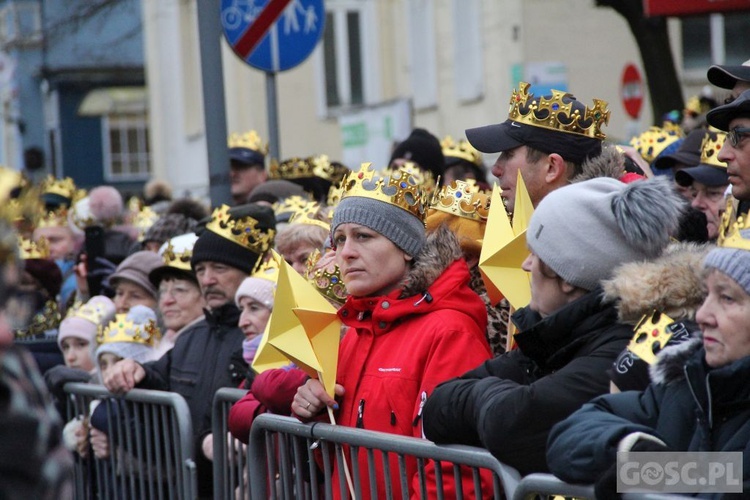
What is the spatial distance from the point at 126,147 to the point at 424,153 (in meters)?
44.9

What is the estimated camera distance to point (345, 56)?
2591 cm

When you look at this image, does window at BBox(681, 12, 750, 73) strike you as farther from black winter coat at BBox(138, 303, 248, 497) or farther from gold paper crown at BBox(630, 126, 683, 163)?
black winter coat at BBox(138, 303, 248, 497)

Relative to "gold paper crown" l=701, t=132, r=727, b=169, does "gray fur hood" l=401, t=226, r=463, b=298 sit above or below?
below

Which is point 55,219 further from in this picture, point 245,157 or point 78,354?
point 78,354

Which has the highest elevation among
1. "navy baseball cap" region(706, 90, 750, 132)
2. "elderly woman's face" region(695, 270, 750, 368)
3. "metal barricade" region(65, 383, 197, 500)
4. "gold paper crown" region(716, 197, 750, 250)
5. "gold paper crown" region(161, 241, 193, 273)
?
"navy baseball cap" region(706, 90, 750, 132)

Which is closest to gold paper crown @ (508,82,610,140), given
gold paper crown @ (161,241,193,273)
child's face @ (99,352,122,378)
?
gold paper crown @ (161,241,193,273)

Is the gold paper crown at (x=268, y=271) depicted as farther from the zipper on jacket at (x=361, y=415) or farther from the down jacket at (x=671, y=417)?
the down jacket at (x=671, y=417)

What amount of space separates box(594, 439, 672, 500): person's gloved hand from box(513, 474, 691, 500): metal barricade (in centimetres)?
3

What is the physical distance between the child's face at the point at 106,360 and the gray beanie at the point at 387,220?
250 cm

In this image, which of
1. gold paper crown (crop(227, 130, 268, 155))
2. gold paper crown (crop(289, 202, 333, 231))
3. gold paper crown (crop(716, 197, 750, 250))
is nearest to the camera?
gold paper crown (crop(716, 197, 750, 250))

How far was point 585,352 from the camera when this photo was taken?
3.93m

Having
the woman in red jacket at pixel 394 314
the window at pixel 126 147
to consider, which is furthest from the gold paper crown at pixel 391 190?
the window at pixel 126 147

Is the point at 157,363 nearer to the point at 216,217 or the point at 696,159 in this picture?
the point at 216,217

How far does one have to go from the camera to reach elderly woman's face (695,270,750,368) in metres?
3.34
